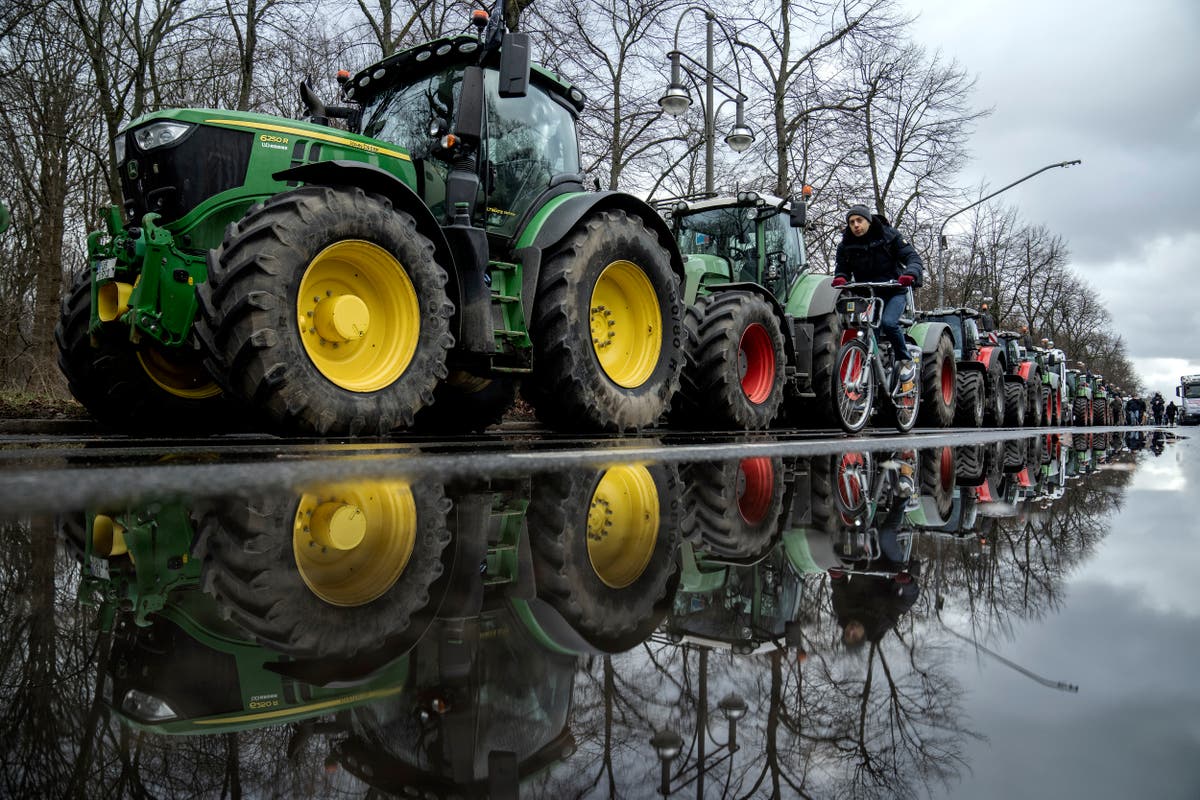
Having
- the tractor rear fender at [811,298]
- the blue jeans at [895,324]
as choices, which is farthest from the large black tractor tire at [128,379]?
the tractor rear fender at [811,298]

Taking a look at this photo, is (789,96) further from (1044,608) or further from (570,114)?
(1044,608)

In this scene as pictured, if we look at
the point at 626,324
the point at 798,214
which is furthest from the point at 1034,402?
the point at 626,324

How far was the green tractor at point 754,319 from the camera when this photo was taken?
833 cm

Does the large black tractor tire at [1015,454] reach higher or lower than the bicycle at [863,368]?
lower

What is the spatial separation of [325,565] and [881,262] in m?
7.78

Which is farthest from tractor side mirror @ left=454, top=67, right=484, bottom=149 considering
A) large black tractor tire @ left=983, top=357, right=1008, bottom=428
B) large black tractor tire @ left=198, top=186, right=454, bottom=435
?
large black tractor tire @ left=983, top=357, right=1008, bottom=428

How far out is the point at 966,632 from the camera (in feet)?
4.46

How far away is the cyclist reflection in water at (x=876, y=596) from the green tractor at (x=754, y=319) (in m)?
6.02

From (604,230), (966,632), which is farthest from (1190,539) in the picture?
(604,230)

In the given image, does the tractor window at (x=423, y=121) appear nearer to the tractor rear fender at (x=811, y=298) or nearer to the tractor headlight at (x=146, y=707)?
the tractor headlight at (x=146, y=707)

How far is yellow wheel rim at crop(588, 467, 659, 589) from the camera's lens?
182 cm

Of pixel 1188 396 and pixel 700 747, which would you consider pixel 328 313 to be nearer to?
pixel 700 747

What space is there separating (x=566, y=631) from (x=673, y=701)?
34cm

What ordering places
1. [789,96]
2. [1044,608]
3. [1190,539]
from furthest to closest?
[789,96] < [1190,539] < [1044,608]
